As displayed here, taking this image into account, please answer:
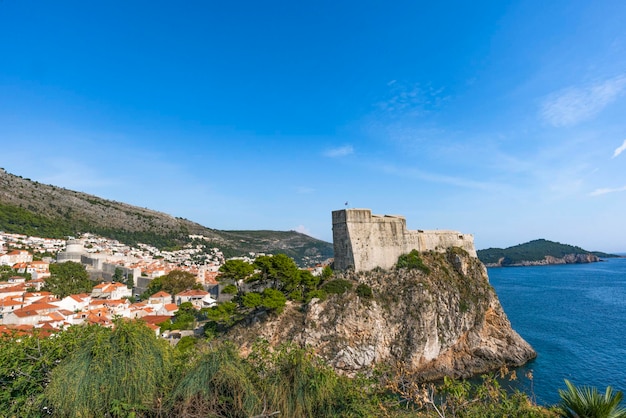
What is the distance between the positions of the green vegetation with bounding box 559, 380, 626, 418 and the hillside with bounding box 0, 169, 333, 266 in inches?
3194

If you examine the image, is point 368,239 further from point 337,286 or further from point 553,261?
point 553,261

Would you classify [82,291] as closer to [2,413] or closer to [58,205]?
[2,413]

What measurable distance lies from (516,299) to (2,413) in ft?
177

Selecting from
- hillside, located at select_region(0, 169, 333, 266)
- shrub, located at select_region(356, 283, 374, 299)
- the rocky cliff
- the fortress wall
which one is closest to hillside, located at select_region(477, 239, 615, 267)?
hillside, located at select_region(0, 169, 333, 266)

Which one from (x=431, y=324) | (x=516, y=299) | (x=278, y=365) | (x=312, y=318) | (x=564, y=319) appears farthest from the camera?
(x=516, y=299)

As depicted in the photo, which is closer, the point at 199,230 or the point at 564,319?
the point at 564,319

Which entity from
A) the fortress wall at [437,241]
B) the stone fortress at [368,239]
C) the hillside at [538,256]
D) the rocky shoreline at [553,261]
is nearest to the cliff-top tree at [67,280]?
the stone fortress at [368,239]

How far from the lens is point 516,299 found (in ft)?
150

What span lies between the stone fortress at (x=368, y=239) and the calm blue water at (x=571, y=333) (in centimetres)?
1187

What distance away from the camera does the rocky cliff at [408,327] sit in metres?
20.8

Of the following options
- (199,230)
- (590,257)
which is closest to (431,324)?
(199,230)

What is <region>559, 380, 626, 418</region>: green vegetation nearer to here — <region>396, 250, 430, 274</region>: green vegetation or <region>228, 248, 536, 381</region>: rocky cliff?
<region>228, 248, 536, 381</region>: rocky cliff

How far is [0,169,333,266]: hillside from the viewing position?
68500mm

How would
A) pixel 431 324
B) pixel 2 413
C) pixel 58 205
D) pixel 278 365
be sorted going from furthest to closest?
pixel 58 205 < pixel 431 324 < pixel 278 365 < pixel 2 413
